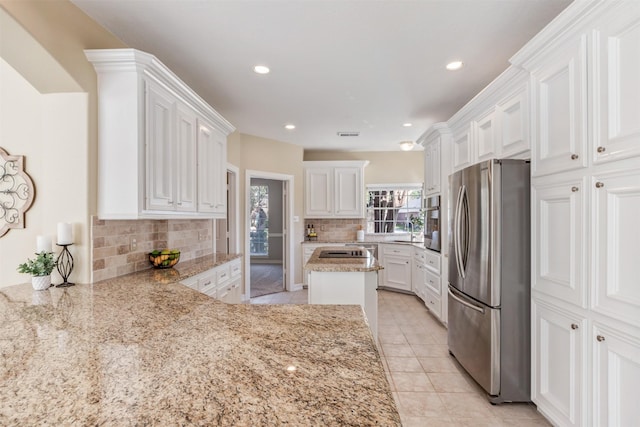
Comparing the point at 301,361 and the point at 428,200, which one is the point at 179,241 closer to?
the point at 301,361

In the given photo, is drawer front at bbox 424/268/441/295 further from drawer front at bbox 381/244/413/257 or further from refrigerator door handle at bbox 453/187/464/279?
refrigerator door handle at bbox 453/187/464/279

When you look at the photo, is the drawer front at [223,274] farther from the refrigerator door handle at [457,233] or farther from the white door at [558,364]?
the white door at [558,364]

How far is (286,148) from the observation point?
563 cm

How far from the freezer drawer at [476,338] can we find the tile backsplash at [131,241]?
2700 mm

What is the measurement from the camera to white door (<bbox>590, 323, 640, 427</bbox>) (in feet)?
4.39

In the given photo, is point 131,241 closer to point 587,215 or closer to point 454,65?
point 587,215

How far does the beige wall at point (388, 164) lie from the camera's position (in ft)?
20.9

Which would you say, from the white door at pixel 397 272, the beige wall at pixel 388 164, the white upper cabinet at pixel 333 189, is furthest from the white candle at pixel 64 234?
the beige wall at pixel 388 164

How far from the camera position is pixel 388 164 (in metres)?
6.40

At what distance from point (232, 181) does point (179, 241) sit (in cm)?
183

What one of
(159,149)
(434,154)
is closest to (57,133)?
(159,149)

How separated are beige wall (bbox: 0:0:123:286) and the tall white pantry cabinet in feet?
9.44

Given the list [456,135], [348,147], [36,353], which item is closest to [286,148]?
[348,147]

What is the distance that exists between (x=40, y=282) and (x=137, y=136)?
1053 mm
